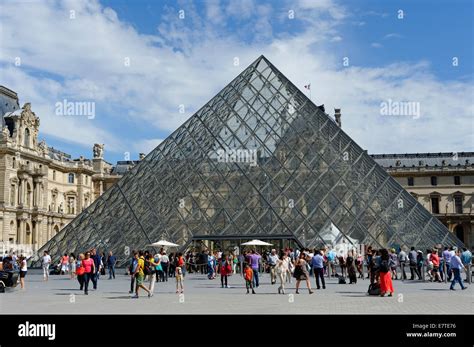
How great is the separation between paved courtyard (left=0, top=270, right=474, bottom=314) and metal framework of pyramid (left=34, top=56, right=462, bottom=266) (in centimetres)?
616

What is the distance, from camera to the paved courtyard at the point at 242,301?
10352 mm

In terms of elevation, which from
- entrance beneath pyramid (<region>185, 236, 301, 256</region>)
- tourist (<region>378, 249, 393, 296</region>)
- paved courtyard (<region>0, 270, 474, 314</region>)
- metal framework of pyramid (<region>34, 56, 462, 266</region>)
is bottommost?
paved courtyard (<region>0, 270, 474, 314</region>)

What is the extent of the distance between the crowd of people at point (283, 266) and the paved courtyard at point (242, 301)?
1.34ft

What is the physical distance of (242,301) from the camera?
1210 cm

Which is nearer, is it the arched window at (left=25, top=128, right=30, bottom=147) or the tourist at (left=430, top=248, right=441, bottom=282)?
the tourist at (left=430, top=248, right=441, bottom=282)

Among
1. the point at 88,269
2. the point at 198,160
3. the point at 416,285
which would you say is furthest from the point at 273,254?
the point at 198,160

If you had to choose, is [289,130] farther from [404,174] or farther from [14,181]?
[404,174]

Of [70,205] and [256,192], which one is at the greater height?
[70,205]

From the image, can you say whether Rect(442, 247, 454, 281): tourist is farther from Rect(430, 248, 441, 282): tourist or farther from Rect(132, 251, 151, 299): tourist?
Rect(132, 251, 151, 299): tourist

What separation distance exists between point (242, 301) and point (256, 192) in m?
11.4

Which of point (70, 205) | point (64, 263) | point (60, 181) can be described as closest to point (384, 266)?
point (64, 263)

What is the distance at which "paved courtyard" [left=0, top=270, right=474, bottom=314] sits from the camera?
34.0 feet

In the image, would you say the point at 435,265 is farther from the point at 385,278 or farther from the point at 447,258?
the point at 385,278

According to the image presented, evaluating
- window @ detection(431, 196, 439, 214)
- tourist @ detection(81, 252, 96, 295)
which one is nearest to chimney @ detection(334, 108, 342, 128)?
window @ detection(431, 196, 439, 214)
